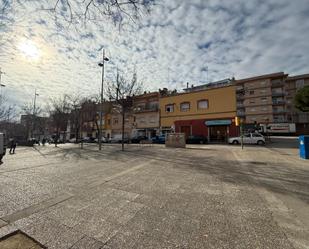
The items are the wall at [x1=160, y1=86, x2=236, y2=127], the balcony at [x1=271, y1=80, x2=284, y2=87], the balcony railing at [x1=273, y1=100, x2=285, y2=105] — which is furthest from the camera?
the balcony at [x1=271, y1=80, x2=284, y2=87]

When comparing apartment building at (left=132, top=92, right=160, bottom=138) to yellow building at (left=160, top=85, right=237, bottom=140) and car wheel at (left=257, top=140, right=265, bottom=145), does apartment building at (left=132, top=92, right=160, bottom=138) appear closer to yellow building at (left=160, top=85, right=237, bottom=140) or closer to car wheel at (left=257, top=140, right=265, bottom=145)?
yellow building at (left=160, top=85, right=237, bottom=140)

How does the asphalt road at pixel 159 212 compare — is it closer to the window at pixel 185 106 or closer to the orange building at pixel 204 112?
the orange building at pixel 204 112

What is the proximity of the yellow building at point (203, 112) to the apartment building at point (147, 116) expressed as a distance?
7.88 ft

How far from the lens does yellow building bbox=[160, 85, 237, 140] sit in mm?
30516

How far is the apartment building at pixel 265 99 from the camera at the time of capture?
2219 inches

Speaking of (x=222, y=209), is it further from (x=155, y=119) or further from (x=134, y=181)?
(x=155, y=119)

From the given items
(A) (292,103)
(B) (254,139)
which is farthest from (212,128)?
(A) (292,103)

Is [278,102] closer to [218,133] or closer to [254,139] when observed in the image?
[218,133]

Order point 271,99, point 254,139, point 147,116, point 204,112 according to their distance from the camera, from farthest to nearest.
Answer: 1. point 271,99
2. point 147,116
3. point 204,112
4. point 254,139

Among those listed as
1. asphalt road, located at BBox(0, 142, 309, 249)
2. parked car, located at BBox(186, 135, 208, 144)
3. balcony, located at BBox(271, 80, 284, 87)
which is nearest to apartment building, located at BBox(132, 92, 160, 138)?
parked car, located at BBox(186, 135, 208, 144)

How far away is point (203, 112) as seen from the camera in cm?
3306

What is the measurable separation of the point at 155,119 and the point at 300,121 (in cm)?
4455

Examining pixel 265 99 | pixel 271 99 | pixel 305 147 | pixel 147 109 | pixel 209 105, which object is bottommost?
pixel 305 147

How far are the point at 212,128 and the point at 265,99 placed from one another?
35.3m
